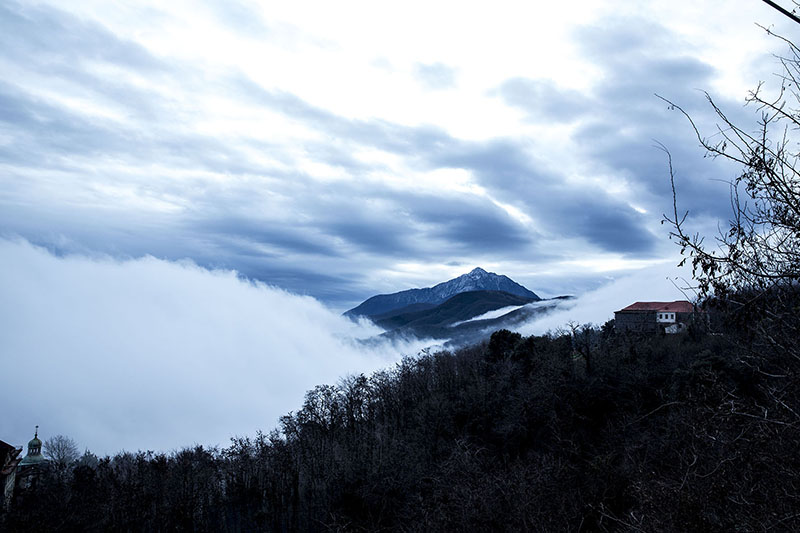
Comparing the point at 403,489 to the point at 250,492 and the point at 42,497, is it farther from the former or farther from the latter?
the point at 42,497

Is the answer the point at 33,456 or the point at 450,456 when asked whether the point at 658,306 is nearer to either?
the point at 450,456

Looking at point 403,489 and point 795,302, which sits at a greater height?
point 795,302

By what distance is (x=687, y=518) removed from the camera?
1215 centimetres

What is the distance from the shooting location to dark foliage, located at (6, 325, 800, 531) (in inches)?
1265

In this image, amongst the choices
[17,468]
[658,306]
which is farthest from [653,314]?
[17,468]

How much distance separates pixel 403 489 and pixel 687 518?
39.2 meters

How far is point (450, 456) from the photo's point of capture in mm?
48656

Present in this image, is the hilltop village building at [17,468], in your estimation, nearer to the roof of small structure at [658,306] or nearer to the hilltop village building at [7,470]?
the hilltop village building at [7,470]

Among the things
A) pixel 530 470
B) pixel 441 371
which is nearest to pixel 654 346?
pixel 441 371

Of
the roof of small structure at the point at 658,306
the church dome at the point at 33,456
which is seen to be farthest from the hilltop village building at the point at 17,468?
the roof of small structure at the point at 658,306

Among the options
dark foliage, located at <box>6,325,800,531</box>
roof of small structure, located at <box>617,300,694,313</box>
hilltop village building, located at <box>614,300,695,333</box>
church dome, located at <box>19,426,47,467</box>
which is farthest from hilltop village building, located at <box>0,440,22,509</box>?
roof of small structure, located at <box>617,300,694,313</box>

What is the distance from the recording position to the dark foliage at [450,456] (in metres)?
32.1

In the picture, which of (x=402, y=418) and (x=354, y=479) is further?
(x=402, y=418)

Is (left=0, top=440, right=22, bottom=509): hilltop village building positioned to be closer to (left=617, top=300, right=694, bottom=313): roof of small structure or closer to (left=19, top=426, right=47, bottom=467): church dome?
(left=19, top=426, right=47, bottom=467): church dome
